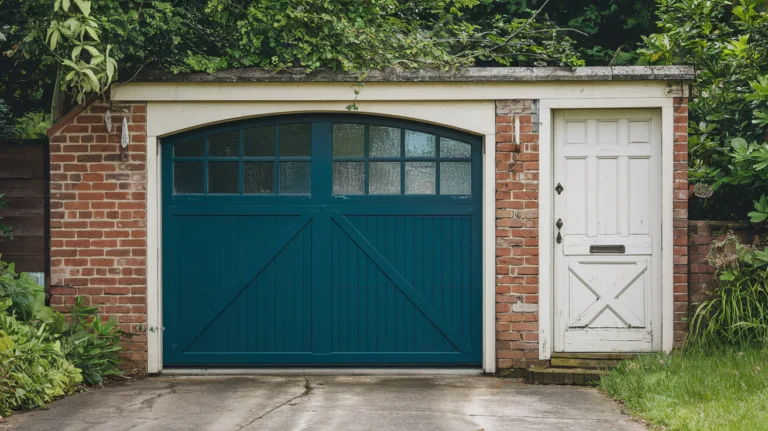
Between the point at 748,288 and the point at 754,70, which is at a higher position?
the point at 754,70

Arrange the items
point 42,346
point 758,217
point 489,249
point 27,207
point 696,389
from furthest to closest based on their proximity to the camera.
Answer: point 27,207, point 489,249, point 758,217, point 42,346, point 696,389

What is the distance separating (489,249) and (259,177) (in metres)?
2.13

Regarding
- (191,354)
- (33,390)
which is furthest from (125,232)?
(33,390)

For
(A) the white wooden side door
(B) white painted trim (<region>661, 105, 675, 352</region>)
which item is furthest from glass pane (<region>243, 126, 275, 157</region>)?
(B) white painted trim (<region>661, 105, 675, 352</region>)

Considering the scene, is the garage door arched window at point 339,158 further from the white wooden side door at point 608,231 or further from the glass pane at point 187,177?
the white wooden side door at point 608,231

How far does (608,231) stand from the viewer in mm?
7934

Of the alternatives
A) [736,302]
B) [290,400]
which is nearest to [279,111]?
[290,400]

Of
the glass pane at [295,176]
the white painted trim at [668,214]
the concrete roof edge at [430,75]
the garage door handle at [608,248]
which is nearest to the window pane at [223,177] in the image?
the glass pane at [295,176]

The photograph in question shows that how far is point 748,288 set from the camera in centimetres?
759

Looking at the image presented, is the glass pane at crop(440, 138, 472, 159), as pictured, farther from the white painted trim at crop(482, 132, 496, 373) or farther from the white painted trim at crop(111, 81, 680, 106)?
the white painted trim at crop(111, 81, 680, 106)

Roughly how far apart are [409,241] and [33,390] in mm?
3308

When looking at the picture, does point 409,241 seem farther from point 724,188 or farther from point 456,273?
point 724,188

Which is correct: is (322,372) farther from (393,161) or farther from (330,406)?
(393,161)

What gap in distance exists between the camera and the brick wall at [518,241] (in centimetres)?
785
